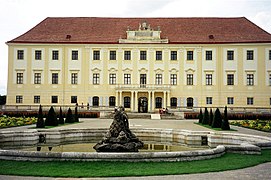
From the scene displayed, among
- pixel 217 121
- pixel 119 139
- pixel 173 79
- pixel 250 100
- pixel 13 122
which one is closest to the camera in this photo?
pixel 119 139

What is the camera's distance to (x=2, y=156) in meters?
9.41

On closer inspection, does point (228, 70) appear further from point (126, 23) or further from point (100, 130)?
point (100, 130)

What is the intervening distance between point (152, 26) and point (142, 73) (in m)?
6.88

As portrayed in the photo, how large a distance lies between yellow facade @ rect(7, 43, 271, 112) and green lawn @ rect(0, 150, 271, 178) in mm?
30303

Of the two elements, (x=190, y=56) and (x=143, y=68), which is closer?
(x=190, y=56)

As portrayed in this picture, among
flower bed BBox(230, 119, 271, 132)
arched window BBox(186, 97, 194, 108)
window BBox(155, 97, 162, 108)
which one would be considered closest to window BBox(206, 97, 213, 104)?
arched window BBox(186, 97, 194, 108)

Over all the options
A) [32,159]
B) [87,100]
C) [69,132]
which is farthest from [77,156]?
[87,100]

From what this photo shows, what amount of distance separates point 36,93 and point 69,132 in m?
26.6

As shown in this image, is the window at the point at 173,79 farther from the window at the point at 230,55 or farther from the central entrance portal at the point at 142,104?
the window at the point at 230,55

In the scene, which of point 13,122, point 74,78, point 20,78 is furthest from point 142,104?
point 13,122

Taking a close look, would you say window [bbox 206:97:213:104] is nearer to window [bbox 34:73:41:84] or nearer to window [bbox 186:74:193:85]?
window [bbox 186:74:193:85]

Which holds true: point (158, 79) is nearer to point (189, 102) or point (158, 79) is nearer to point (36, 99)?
point (189, 102)

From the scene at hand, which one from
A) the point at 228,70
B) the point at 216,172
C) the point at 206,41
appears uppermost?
the point at 206,41

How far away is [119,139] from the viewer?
11.6m
